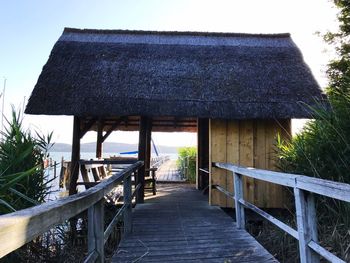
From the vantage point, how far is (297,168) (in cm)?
542

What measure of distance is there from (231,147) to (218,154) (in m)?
0.31

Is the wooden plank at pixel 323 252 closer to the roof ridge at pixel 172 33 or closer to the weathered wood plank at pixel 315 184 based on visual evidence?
the weathered wood plank at pixel 315 184

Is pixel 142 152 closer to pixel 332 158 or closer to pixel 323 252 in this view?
pixel 332 158

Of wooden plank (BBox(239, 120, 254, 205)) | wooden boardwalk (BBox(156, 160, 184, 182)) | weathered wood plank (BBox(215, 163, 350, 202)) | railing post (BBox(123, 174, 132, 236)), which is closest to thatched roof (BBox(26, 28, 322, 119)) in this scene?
wooden plank (BBox(239, 120, 254, 205))

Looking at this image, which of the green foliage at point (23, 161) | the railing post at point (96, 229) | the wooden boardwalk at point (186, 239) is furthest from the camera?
the green foliage at point (23, 161)

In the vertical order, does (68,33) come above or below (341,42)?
below

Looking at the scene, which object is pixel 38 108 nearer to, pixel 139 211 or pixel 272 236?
pixel 139 211

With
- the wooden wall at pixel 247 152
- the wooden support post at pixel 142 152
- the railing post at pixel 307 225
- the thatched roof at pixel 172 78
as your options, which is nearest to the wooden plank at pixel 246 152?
the wooden wall at pixel 247 152

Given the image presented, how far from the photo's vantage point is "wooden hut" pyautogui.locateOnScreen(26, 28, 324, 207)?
7090 millimetres

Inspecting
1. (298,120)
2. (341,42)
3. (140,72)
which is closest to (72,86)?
(140,72)

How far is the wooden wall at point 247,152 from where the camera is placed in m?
7.21

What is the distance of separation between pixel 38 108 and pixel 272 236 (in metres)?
4.79

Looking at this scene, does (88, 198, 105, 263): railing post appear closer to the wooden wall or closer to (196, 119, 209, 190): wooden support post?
the wooden wall

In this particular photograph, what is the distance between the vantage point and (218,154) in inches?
283
